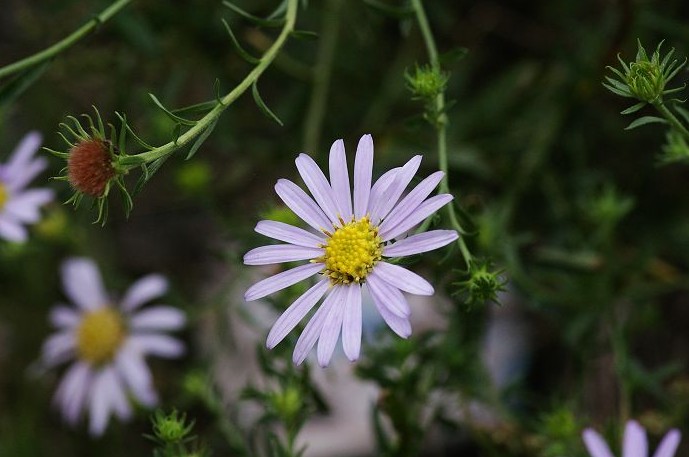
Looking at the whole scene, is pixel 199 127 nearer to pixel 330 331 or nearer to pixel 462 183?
pixel 330 331

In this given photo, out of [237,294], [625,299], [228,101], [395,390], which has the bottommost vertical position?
[395,390]

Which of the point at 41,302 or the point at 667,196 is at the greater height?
the point at 41,302

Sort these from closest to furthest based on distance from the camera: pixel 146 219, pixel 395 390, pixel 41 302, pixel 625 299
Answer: pixel 395 390 → pixel 625 299 → pixel 41 302 → pixel 146 219

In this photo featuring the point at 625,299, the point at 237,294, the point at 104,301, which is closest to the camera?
the point at 625,299

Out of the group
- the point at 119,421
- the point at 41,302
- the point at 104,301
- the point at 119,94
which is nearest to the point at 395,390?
the point at 104,301

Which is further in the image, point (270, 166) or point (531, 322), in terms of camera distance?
point (531, 322)

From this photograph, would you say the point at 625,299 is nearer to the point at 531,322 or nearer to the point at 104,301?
the point at 531,322
